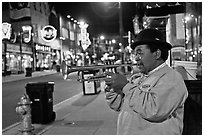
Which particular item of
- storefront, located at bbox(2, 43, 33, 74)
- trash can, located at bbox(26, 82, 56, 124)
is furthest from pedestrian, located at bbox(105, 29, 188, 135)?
storefront, located at bbox(2, 43, 33, 74)

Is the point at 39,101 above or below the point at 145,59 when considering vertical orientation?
below

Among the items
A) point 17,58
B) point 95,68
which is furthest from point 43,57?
point 95,68

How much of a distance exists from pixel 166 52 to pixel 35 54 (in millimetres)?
50019

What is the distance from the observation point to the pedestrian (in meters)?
2.03

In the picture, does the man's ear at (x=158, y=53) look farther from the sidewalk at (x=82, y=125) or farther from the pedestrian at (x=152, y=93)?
the sidewalk at (x=82, y=125)

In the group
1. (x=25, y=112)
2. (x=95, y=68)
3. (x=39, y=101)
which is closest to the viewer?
(x=95, y=68)

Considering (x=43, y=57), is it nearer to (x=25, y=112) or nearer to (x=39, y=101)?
(x=39, y=101)

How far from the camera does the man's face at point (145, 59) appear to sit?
7.37 feet

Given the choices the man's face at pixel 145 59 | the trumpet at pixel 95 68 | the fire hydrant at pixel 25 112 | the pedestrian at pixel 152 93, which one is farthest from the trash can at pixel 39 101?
the man's face at pixel 145 59

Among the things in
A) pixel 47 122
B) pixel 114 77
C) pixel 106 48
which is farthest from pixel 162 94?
pixel 106 48

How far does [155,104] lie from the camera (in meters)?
2.02

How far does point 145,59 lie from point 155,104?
38 cm

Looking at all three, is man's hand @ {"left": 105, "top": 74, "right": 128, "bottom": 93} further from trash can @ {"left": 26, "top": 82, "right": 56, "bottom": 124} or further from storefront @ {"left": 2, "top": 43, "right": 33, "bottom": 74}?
storefront @ {"left": 2, "top": 43, "right": 33, "bottom": 74}

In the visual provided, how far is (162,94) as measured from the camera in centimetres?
203
